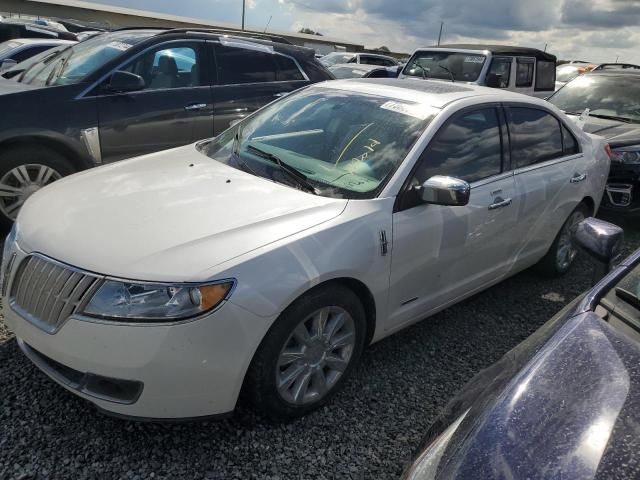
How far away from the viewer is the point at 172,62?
5.04 meters

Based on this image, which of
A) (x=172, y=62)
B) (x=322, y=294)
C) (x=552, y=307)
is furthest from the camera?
(x=172, y=62)

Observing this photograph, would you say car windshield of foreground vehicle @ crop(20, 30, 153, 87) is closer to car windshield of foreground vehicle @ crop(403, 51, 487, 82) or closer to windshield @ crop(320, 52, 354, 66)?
car windshield of foreground vehicle @ crop(403, 51, 487, 82)

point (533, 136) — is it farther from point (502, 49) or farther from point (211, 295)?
point (502, 49)

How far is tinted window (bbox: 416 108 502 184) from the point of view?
2.98m

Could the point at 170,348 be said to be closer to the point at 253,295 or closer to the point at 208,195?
the point at 253,295

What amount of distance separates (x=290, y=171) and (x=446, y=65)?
797 centimetres

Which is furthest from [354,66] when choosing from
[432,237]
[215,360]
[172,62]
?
[215,360]

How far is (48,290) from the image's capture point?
221cm

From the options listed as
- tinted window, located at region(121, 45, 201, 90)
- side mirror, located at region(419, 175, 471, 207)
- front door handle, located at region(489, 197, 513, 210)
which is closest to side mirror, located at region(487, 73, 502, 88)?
tinted window, located at region(121, 45, 201, 90)

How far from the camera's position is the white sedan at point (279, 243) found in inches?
82.5

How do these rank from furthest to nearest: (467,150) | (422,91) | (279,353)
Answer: (422,91) < (467,150) < (279,353)

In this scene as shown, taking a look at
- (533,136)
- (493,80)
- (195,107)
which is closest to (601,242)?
(533,136)

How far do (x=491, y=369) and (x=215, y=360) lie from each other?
1054mm

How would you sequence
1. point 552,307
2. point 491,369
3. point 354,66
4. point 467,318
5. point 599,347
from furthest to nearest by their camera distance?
point 354,66 < point 552,307 < point 467,318 < point 491,369 < point 599,347
